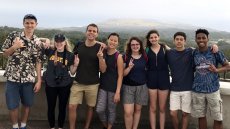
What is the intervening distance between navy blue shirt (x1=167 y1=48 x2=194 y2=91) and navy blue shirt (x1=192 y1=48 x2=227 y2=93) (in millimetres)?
160

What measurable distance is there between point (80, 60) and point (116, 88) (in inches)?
30.1

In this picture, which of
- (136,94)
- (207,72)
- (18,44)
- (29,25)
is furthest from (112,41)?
(207,72)

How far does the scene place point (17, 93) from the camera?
5.64 metres

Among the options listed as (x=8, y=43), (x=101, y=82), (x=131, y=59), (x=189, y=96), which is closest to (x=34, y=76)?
(x=8, y=43)

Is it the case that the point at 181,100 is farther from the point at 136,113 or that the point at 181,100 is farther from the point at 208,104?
the point at 136,113

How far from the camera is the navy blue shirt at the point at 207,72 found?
5492 mm

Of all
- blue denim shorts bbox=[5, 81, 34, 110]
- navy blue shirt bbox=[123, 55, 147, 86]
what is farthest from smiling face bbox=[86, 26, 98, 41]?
blue denim shorts bbox=[5, 81, 34, 110]

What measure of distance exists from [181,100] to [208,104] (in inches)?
17.4

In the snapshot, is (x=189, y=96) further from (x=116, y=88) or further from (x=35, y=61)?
(x=35, y=61)

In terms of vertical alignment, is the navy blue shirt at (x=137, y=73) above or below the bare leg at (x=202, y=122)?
above

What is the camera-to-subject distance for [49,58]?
571 centimetres

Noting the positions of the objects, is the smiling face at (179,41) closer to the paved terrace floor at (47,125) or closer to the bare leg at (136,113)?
the bare leg at (136,113)

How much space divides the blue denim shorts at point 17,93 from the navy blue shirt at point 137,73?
65.3 inches

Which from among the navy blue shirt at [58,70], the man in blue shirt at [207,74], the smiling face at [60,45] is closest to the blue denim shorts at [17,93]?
the navy blue shirt at [58,70]
